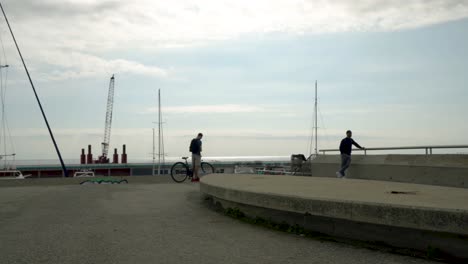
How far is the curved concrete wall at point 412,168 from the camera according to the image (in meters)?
11.8

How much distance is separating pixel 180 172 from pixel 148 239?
12531 mm

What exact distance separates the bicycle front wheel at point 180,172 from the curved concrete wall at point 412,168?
18.9 feet

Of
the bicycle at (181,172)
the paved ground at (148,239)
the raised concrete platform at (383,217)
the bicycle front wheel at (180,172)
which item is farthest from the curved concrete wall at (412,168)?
the paved ground at (148,239)

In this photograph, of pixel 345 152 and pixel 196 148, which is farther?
pixel 196 148

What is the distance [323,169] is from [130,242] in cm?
1254

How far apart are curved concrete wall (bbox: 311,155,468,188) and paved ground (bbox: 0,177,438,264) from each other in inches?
256

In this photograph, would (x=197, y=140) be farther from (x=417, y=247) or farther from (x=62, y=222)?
(x=417, y=247)

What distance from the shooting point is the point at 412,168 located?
522 inches

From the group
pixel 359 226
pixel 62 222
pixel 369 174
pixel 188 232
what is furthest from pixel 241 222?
pixel 369 174

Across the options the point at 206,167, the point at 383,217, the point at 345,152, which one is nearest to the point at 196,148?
the point at 206,167

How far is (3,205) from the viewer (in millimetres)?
10844

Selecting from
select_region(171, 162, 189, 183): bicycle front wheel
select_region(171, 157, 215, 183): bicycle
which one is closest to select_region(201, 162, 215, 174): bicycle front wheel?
select_region(171, 157, 215, 183): bicycle

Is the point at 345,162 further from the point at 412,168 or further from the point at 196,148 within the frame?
the point at 196,148

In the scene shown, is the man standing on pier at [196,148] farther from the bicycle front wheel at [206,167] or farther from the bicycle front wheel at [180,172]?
the bicycle front wheel at [206,167]
